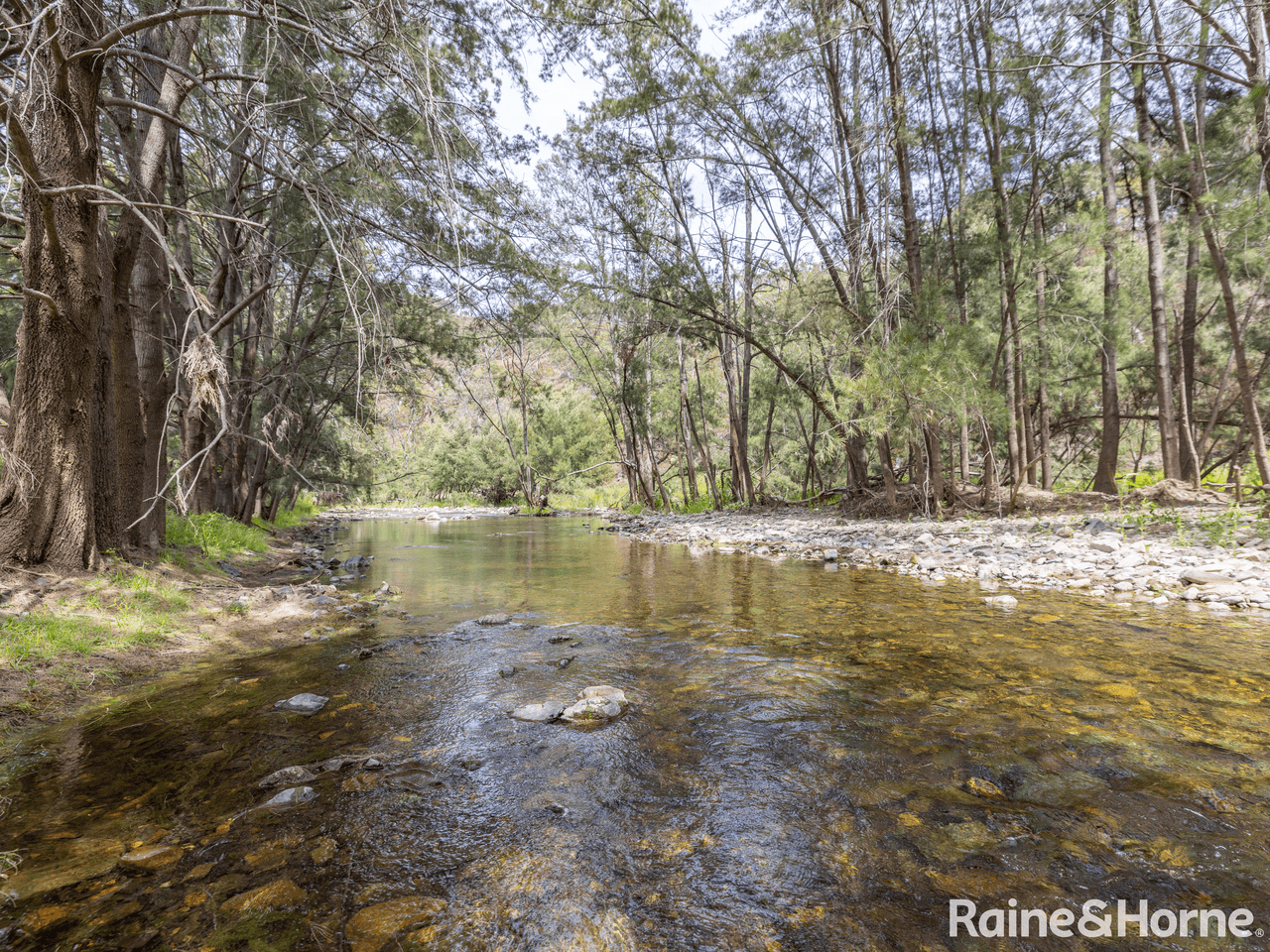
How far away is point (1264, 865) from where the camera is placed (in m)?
1.73

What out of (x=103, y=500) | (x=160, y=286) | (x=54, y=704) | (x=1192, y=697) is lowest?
(x=1192, y=697)

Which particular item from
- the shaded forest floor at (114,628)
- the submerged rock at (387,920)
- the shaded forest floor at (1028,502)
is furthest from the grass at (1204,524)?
the shaded forest floor at (114,628)

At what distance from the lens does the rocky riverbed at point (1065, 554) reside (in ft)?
17.5

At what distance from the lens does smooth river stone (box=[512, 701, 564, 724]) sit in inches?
119

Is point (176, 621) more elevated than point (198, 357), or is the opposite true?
point (198, 357)

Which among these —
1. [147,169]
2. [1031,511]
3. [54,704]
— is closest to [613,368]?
[1031,511]

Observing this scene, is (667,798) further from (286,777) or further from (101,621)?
(101,621)

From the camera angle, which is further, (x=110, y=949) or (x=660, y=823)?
(x=660, y=823)

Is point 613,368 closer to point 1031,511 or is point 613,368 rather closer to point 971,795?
point 1031,511

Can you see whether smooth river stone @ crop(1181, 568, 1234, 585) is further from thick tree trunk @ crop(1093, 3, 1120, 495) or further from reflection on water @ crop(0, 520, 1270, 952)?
thick tree trunk @ crop(1093, 3, 1120, 495)

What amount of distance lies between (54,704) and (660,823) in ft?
11.5

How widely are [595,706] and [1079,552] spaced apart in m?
6.82

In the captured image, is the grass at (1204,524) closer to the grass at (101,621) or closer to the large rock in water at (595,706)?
the large rock in water at (595,706)

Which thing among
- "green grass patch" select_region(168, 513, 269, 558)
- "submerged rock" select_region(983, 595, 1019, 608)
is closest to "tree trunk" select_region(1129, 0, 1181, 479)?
"submerged rock" select_region(983, 595, 1019, 608)
